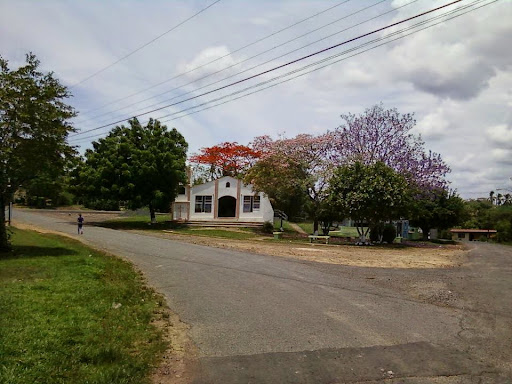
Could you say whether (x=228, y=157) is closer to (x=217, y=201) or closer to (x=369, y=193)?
(x=217, y=201)

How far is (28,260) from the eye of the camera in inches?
540

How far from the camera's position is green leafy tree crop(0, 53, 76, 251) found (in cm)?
1473

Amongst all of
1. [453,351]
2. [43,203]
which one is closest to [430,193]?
[453,351]

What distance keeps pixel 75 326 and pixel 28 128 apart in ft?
34.8

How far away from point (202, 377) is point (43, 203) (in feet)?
213

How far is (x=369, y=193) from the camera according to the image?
87.1ft

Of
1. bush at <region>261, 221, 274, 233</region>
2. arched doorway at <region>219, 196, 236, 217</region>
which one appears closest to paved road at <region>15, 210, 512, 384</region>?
bush at <region>261, 221, 274, 233</region>

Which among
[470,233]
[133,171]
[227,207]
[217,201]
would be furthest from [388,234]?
[470,233]

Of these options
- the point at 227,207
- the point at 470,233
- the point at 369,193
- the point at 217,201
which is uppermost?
the point at 369,193

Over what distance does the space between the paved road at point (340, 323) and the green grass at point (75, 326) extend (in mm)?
767

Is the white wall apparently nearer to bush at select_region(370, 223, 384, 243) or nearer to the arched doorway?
the arched doorway

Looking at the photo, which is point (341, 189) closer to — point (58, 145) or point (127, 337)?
point (58, 145)

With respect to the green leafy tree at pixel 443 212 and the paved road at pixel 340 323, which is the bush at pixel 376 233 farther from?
the paved road at pixel 340 323

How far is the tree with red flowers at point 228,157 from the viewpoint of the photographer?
50.1 m
